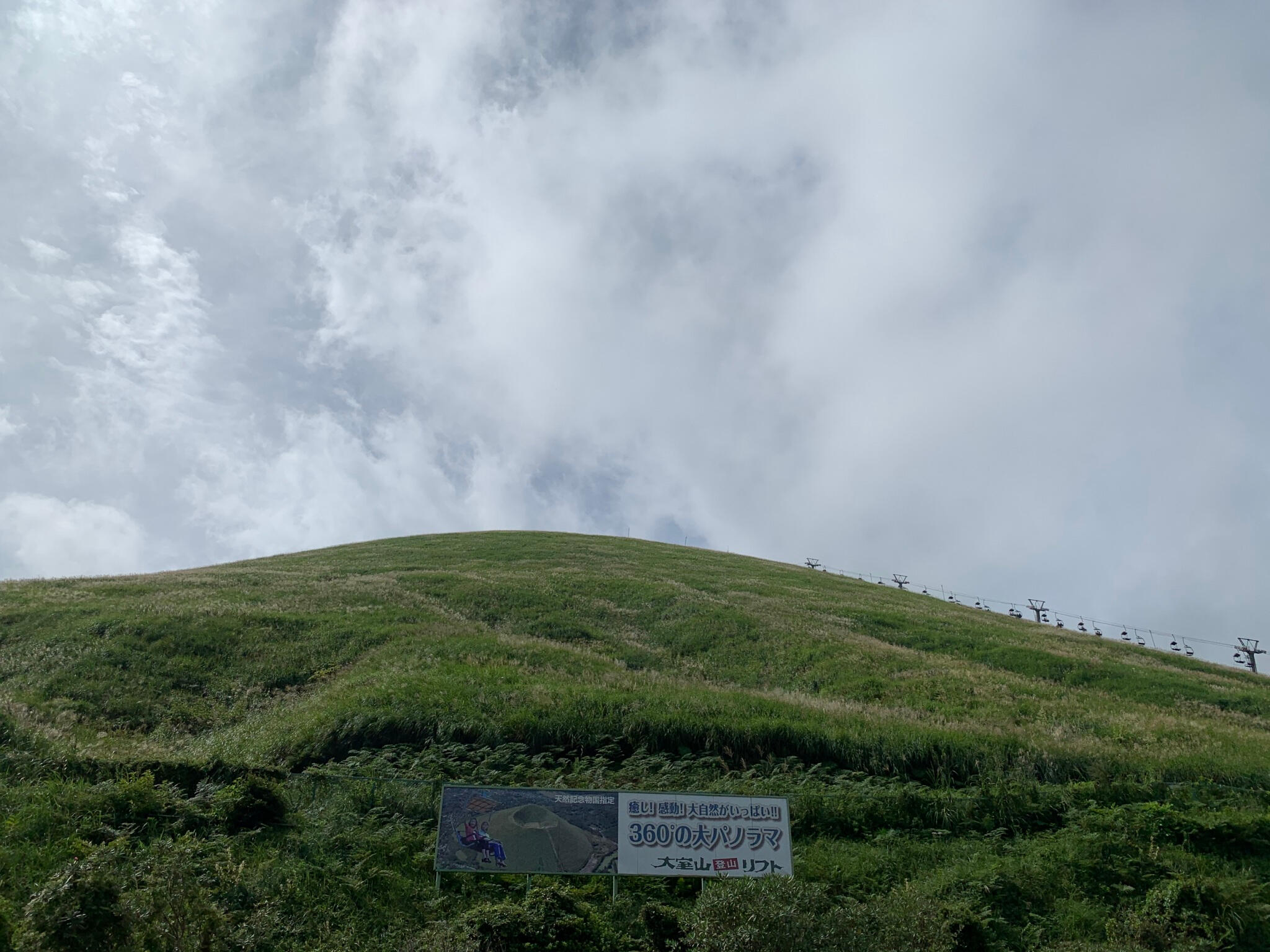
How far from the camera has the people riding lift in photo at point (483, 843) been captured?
1183 centimetres

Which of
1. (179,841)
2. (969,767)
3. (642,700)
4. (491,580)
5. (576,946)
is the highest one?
(491,580)

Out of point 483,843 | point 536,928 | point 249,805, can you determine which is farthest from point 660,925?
point 249,805

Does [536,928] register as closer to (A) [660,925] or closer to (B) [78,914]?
(A) [660,925]

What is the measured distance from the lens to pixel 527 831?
1209 centimetres

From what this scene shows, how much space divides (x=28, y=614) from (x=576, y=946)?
27.6 m

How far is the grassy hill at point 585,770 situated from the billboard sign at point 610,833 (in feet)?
2.08

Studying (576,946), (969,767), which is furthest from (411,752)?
(969,767)

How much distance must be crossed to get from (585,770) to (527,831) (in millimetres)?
4447

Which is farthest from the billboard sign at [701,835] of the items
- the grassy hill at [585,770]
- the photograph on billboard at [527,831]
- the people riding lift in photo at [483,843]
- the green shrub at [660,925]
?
the people riding lift in photo at [483,843]

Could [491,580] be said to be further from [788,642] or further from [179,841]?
[179,841]

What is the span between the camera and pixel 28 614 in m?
27.8

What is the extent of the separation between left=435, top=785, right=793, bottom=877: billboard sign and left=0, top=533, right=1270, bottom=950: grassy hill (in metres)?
0.63

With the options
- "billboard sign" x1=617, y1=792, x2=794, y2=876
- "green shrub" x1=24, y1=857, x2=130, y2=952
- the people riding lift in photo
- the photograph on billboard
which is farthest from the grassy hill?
"billboard sign" x1=617, y1=792, x2=794, y2=876

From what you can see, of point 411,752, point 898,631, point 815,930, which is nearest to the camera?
point 815,930
